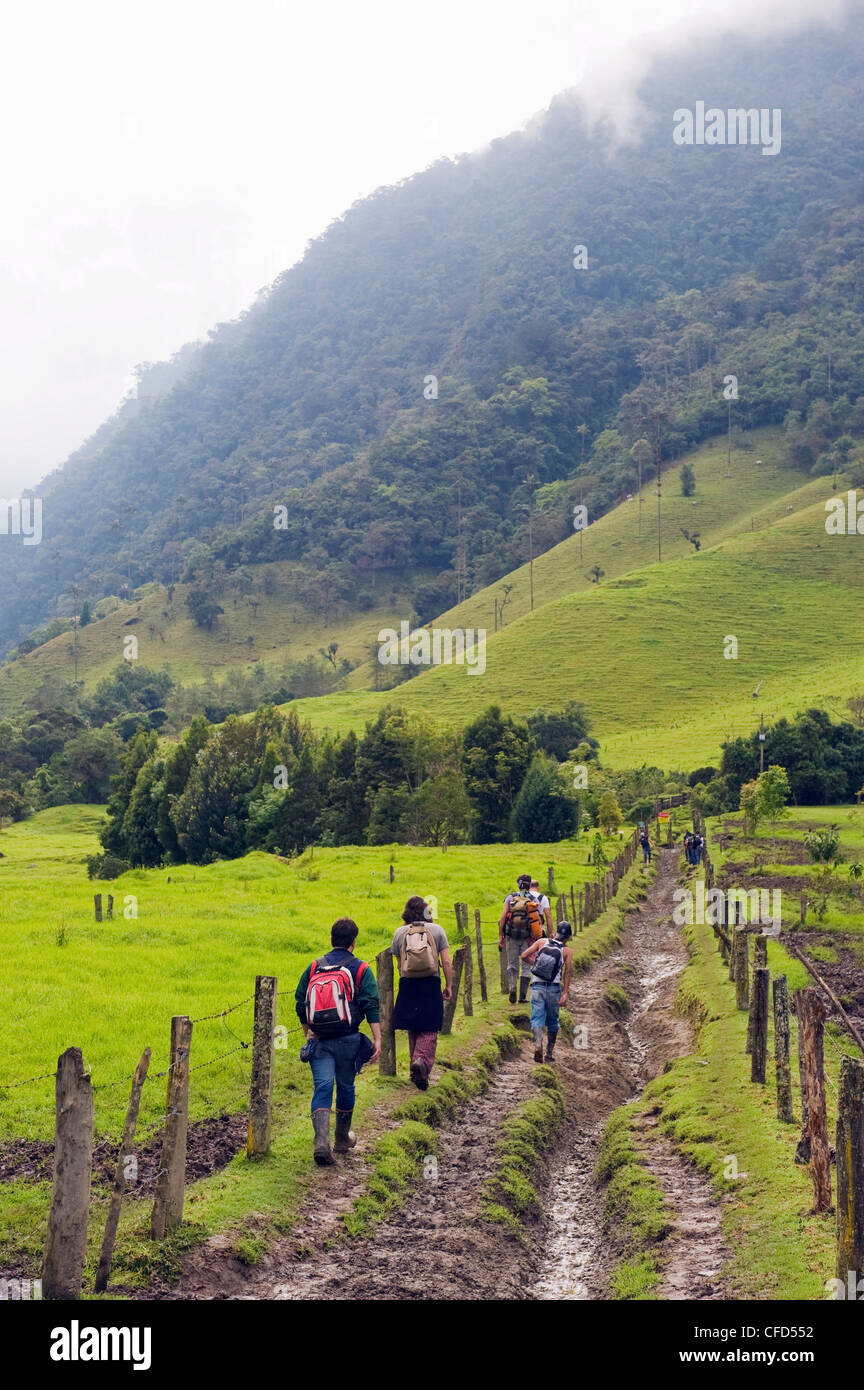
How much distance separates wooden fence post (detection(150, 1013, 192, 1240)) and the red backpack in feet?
6.07

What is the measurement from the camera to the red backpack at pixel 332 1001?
11.0 m

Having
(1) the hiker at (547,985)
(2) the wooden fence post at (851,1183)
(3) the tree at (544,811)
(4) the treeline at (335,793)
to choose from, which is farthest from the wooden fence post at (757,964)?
(3) the tree at (544,811)

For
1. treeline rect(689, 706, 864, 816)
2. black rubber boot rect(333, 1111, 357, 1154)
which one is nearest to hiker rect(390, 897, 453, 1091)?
black rubber boot rect(333, 1111, 357, 1154)

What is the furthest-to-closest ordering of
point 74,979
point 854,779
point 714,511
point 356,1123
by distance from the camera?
1. point 714,511
2. point 854,779
3. point 74,979
4. point 356,1123

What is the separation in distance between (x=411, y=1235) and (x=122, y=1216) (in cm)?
273

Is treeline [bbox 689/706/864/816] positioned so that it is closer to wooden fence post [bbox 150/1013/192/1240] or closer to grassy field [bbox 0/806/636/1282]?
grassy field [bbox 0/806/636/1282]

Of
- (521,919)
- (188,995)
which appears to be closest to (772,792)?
(521,919)

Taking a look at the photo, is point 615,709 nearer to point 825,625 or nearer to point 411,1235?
point 825,625

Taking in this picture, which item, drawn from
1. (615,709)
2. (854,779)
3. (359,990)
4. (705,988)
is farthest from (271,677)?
(359,990)

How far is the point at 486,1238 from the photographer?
10.7 metres

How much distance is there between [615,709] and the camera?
11375cm

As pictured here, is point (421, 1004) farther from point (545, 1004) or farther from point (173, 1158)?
point (173, 1158)

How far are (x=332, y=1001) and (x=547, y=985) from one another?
6.84 meters

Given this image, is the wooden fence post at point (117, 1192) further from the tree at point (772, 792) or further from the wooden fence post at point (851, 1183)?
the tree at point (772, 792)
